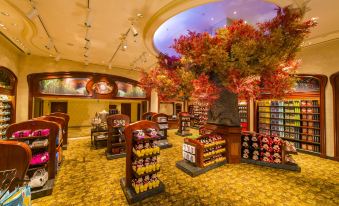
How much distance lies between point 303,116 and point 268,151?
3.21 meters

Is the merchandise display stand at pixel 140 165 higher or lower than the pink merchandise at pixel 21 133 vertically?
lower

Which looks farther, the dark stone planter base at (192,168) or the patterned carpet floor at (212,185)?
the dark stone planter base at (192,168)

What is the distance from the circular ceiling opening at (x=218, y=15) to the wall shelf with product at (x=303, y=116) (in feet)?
10.3

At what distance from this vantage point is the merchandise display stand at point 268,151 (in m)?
4.62

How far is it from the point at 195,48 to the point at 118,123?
4077mm

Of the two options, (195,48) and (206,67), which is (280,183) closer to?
(206,67)

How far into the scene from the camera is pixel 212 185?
12.0ft

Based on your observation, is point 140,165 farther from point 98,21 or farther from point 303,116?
point 303,116

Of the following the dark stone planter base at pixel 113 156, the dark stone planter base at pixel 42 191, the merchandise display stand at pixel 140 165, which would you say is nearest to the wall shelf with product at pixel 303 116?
the merchandise display stand at pixel 140 165

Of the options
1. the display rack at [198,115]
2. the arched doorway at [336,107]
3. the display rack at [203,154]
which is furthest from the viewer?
the display rack at [198,115]

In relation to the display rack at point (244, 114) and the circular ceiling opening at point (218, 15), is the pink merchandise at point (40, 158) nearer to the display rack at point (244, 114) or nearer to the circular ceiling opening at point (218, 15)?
the circular ceiling opening at point (218, 15)

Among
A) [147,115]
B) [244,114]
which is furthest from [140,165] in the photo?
[244,114]

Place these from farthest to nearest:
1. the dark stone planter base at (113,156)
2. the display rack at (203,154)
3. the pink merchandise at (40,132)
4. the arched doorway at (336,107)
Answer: the arched doorway at (336,107) → the dark stone planter base at (113,156) → the display rack at (203,154) → the pink merchandise at (40,132)

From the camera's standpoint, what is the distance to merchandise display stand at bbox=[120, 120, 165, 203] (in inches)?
123
